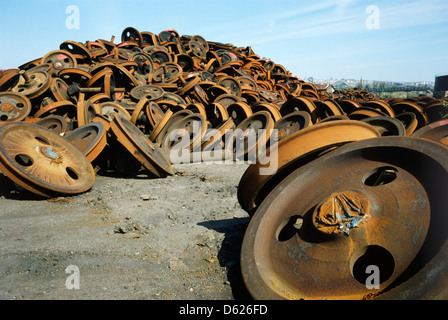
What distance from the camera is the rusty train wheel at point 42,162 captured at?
3902 mm

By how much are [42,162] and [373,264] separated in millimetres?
4072

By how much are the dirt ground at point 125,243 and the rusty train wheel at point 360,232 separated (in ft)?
1.35

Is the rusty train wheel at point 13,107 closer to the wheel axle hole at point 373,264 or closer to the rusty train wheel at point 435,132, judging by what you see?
the wheel axle hole at point 373,264

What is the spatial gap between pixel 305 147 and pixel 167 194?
8.24 feet

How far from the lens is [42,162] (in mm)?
4238

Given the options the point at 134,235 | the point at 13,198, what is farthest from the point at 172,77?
the point at 134,235

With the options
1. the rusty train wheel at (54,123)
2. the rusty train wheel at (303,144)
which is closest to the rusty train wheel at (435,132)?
the rusty train wheel at (303,144)

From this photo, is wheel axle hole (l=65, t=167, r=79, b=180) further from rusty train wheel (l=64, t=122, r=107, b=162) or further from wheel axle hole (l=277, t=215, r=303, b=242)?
wheel axle hole (l=277, t=215, r=303, b=242)

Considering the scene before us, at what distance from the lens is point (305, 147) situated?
2820 mm

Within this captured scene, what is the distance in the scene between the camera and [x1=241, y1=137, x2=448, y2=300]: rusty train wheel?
188 centimetres

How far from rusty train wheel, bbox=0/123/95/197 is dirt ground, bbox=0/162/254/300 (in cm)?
21

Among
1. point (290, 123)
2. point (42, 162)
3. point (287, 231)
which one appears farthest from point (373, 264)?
point (290, 123)
